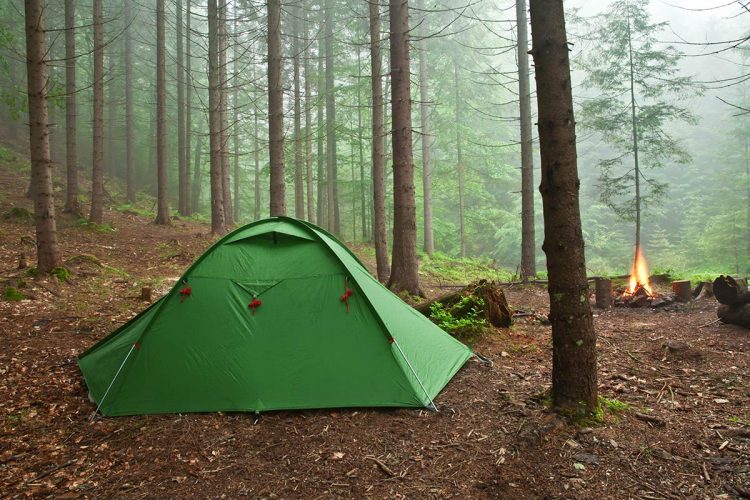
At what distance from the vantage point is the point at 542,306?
380 inches

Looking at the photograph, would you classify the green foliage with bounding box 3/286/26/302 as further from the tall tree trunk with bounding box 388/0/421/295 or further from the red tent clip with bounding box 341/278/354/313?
the tall tree trunk with bounding box 388/0/421/295

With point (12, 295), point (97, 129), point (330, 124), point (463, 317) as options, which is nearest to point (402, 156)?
point (463, 317)

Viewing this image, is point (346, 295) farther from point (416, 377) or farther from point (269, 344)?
point (416, 377)

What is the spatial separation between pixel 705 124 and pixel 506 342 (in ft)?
143

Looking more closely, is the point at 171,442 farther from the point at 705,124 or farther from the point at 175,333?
the point at 705,124

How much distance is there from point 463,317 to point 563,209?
128 inches

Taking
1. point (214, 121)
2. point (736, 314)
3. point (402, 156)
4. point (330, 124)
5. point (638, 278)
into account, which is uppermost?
point (330, 124)

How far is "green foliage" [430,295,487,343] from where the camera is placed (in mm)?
6219

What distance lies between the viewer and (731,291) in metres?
6.34

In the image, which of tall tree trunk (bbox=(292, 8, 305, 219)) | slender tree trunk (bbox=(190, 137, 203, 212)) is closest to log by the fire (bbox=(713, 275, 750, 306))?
tall tree trunk (bbox=(292, 8, 305, 219))

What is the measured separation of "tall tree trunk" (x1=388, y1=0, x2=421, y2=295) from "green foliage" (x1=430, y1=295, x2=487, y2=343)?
2.15 m

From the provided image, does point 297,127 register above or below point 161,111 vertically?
above

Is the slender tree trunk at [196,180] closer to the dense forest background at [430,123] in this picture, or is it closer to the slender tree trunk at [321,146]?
the dense forest background at [430,123]

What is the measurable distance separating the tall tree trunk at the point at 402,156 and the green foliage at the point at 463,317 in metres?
2.15
